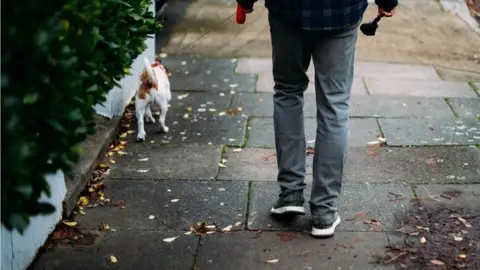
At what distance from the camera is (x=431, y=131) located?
630cm

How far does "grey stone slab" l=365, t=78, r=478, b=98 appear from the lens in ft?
24.2

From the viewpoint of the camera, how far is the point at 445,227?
4.54 metres

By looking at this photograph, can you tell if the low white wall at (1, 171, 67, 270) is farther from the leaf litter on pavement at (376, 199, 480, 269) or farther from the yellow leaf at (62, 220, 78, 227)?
the leaf litter on pavement at (376, 199, 480, 269)

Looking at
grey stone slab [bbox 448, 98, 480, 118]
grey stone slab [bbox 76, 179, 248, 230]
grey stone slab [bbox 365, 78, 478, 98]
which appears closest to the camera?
grey stone slab [bbox 76, 179, 248, 230]

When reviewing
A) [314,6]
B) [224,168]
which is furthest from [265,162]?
[314,6]

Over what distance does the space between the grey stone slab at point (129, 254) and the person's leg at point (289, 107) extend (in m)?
0.65

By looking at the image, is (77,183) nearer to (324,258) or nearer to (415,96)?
(324,258)

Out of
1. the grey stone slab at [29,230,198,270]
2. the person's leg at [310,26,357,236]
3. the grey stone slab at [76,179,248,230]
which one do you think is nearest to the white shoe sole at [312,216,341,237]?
the person's leg at [310,26,357,236]

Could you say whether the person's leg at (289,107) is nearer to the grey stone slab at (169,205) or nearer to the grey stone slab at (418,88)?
the grey stone slab at (169,205)

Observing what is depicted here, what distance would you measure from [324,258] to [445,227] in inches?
32.7

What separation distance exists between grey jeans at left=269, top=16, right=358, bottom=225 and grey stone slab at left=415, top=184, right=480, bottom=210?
836 mm

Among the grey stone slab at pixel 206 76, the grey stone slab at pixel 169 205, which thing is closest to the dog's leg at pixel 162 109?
the grey stone slab at pixel 169 205

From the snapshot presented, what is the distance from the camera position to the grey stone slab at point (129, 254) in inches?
164

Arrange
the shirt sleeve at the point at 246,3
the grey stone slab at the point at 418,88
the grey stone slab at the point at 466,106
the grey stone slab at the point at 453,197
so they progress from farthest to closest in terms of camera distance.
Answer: the grey stone slab at the point at 418,88 < the grey stone slab at the point at 466,106 < the grey stone slab at the point at 453,197 < the shirt sleeve at the point at 246,3
